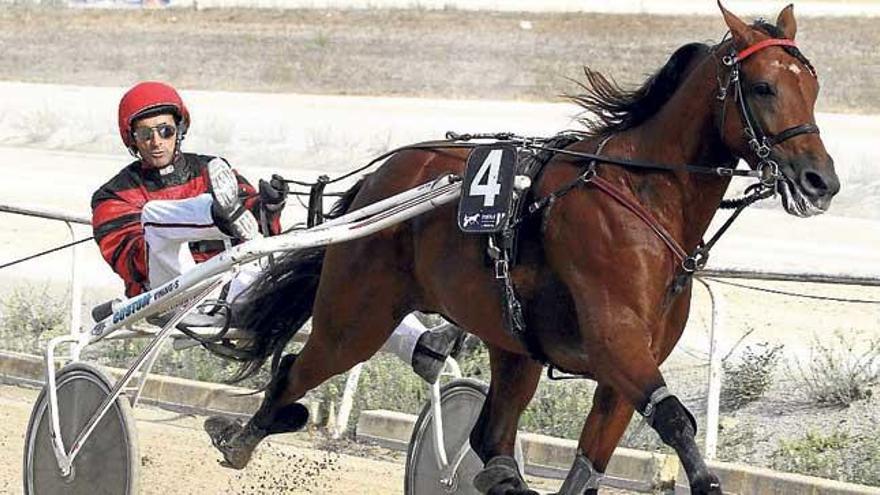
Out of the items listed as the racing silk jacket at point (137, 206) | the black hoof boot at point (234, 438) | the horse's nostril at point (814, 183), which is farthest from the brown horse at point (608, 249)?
the racing silk jacket at point (137, 206)

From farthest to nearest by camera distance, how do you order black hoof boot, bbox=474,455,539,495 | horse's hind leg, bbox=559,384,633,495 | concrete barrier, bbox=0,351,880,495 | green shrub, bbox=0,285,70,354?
1. green shrub, bbox=0,285,70,354
2. concrete barrier, bbox=0,351,880,495
3. black hoof boot, bbox=474,455,539,495
4. horse's hind leg, bbox=559,384,633,495

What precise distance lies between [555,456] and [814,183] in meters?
3.29

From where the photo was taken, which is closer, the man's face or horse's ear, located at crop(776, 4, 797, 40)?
horse's ear, located at crop(776, 4, 797, 40)

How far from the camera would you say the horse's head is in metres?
4.96

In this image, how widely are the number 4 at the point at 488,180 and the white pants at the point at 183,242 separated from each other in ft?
3.54

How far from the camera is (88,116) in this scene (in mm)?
25562

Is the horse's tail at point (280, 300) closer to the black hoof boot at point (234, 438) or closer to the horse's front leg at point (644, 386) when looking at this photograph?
the black hoof boot at point (234, 438)

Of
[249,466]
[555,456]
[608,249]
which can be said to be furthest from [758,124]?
[249,466]

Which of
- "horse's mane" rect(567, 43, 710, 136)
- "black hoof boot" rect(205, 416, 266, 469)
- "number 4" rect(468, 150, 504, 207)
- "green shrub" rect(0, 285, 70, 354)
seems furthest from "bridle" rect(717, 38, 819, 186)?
"green shrub" rect(0, 285, 70, 354)

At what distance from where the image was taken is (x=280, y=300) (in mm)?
6707

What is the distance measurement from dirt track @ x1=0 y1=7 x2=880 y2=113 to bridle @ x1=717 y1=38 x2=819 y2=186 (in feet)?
67.5

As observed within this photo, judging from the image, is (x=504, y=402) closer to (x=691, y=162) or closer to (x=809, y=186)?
(x=691, y=162)

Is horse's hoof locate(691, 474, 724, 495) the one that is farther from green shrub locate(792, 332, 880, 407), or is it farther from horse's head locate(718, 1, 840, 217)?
green shrub locate(792, 332, 880, 407)

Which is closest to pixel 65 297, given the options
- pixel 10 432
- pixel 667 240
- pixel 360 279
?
pixel 10 432
